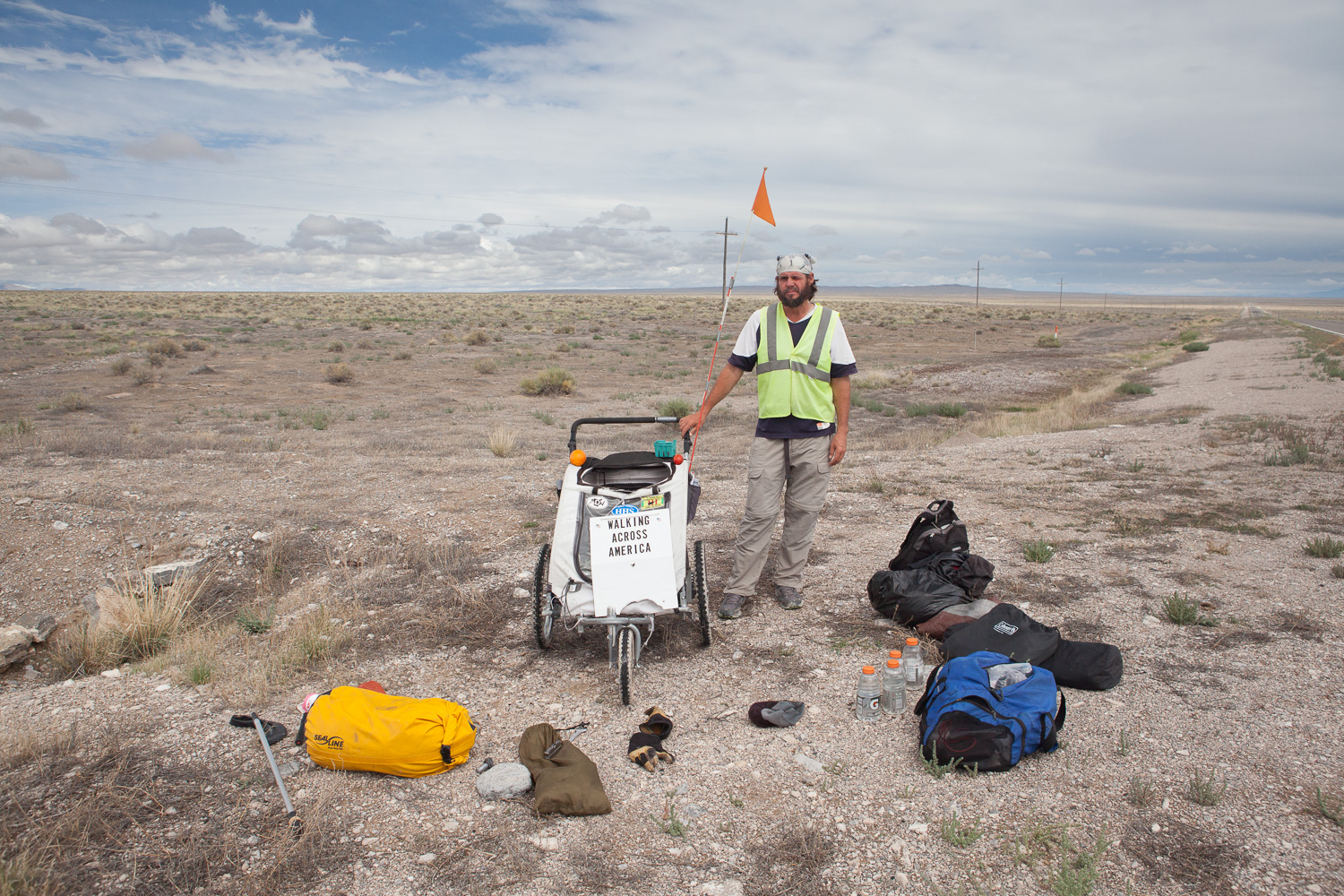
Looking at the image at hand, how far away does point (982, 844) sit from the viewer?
287 centimetres

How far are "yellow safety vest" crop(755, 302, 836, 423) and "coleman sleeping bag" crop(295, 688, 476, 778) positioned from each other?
2.65m

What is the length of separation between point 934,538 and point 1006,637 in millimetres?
1182

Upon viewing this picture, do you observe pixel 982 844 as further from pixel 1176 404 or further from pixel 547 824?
pixel 1176 404

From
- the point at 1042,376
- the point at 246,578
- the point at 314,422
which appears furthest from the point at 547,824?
the point at 1042,376

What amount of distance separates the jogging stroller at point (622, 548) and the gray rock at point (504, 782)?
0.75 m

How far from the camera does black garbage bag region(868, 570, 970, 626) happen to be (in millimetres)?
4801

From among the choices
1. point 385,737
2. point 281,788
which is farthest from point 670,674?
point 281,788

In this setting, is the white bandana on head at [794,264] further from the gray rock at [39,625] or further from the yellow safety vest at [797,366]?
the gray rock at [39,625]

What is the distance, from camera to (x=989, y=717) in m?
3.39

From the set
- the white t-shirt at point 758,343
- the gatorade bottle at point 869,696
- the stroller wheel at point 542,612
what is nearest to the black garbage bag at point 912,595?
the gatorade bottle at point 869,696

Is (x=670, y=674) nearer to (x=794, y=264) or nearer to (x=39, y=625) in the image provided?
(x=794, y=264)

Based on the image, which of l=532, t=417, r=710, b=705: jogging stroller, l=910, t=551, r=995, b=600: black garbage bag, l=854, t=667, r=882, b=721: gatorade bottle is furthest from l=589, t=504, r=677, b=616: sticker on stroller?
l=910, t=551, r=995, b=600: black garbage bag

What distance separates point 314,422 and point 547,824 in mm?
12348

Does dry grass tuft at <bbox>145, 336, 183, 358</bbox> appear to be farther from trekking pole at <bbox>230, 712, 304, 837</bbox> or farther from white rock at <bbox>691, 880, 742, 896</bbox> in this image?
white rock at <bbox>691, 880, 742, 896</bbox>
